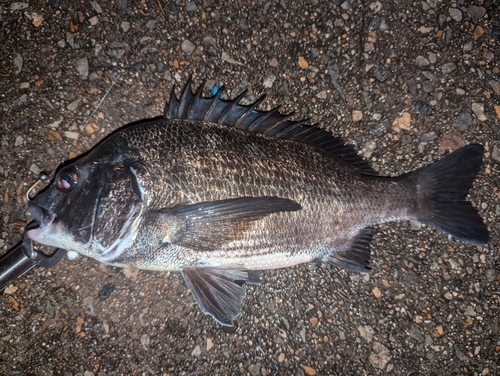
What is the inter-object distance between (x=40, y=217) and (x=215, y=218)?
0.93 m

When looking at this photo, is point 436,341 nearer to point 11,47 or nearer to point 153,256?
point 153,256

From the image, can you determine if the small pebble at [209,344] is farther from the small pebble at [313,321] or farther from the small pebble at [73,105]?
the small pebble at [73,105]

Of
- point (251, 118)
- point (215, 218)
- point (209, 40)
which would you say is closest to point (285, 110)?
point (251, 118)

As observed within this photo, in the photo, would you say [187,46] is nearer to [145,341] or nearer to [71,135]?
[71,135]

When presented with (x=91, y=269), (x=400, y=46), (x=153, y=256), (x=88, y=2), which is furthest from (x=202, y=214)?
(x=400, y=46)

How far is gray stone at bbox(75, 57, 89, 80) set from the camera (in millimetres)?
2253

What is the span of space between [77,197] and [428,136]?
2.42 meters

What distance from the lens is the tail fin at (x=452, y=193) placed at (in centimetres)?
228

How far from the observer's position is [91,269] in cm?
230

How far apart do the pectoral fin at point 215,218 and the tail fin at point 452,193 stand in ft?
3.23

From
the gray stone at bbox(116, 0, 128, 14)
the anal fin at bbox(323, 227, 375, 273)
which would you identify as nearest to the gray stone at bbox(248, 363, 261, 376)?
the anal fin at bbox(323, 227, 375, 273)

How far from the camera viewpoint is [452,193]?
2.30 m

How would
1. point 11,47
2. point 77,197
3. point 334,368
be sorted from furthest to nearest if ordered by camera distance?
1. point 334,368
2. point 11,47
3. point 77,197

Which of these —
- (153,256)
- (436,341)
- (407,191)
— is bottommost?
(153,256)
